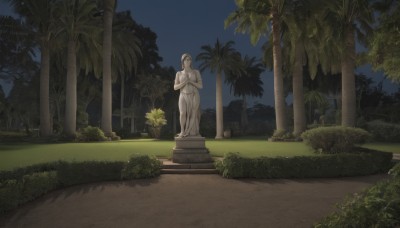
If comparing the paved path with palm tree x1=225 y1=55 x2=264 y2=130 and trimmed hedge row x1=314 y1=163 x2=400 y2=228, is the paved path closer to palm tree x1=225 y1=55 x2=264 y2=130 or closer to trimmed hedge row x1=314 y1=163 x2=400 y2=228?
trimmed hedge row x1=314 y1=163 x2=400 y2=228

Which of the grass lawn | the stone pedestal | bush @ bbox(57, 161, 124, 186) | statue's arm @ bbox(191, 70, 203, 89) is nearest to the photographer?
bush @ bbox(57, 161, 124, 186)

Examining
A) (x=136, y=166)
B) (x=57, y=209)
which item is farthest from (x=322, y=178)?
(x=57, y=209)

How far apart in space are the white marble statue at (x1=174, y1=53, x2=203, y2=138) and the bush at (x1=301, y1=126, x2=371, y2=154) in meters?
5.38

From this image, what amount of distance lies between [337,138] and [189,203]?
28.4ft

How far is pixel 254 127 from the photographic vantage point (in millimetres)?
56688

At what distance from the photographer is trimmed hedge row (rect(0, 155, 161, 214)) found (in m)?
9.13

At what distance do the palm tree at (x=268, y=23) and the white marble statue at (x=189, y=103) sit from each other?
1498cm

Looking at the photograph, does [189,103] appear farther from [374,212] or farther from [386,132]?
[386,132]

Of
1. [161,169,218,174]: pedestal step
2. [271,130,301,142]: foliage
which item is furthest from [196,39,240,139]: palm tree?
[161,169,218,174]: pedestal step

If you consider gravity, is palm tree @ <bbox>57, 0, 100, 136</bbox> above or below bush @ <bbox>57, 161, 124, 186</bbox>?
above

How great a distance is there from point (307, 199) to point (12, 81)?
4679 cm

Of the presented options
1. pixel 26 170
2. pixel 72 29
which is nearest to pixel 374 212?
pixel 26 170

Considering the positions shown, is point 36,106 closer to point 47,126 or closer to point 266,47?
point 47,126

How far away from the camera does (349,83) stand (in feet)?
80.5
